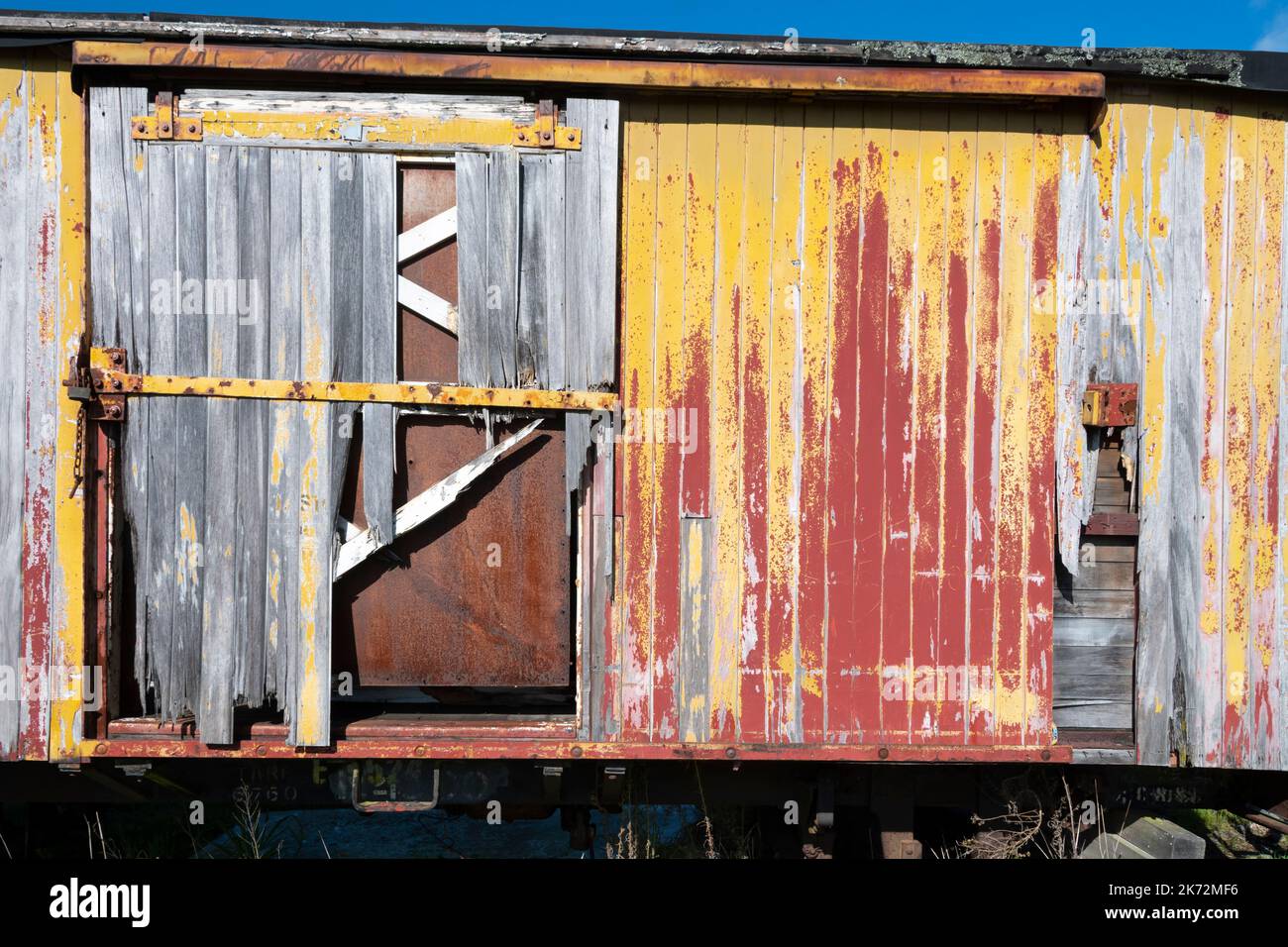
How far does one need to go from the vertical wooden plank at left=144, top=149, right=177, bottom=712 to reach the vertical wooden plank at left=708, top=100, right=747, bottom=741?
2.32 metres

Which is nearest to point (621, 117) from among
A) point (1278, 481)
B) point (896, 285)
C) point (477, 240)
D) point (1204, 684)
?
point (477, 240)

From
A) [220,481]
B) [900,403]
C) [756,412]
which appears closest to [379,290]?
[220,481]

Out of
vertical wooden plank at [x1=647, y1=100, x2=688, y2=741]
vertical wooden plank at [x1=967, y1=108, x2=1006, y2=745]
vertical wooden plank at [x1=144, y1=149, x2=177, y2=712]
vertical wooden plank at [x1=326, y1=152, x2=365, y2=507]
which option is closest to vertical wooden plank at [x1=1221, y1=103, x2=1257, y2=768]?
vertical wooden plank at [x1=967, y1=108, x2=1006, y2=745]

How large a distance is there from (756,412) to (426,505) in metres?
1.50

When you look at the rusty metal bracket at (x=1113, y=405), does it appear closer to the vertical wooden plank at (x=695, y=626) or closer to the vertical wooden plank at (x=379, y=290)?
the vertical wooden plank at (x=695, y=626)

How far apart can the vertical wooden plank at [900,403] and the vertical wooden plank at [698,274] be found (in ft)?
2.59

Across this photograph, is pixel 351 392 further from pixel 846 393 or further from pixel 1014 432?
pixel 1014 432

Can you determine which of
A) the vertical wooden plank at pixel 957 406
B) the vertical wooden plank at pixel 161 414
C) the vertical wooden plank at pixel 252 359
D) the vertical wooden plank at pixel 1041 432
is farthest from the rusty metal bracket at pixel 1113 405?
the vertical wooden plank at pixel 161 414

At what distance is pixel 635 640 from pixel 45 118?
335cm

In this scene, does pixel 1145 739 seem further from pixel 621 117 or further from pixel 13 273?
pixel 13 273

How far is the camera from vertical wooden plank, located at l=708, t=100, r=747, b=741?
3293 mm

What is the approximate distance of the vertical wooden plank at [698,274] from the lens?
3.29 m

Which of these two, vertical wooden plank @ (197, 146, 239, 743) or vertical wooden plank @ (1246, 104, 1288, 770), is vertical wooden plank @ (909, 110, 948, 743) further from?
vertical wooden plank @ (197, 146, 239, 743)

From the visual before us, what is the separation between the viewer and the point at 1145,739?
11.1 feet
